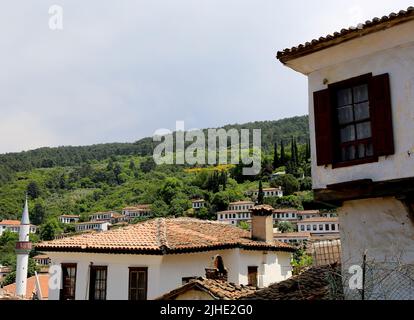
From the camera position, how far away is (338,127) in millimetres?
8836

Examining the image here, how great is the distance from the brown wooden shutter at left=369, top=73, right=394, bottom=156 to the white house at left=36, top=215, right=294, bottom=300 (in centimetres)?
699

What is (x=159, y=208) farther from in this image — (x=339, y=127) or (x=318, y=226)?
(x=339, y=127)

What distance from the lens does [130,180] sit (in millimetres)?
141125

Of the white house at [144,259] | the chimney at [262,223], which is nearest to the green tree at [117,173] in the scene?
the chimney at [262,223]

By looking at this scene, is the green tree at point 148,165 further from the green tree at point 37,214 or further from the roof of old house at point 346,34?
the roof of old house at point 346,34

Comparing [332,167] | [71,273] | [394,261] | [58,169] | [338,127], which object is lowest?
[71,273]

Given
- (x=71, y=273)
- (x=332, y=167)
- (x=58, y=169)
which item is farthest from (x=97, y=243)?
(x=58, y=169)

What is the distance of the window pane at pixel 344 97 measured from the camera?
28.7 feet

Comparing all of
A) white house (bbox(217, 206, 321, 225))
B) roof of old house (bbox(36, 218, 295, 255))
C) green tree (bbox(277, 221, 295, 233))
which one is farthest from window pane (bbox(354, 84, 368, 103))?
white house (bbox(217, 206, 321, 225))

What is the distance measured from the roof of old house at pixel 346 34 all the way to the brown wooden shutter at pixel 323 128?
0.84 m

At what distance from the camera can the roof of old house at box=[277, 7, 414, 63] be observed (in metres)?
7.84

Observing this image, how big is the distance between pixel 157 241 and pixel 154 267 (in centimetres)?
87
